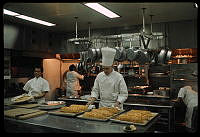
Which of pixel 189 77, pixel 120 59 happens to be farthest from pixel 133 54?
pixel 189 77

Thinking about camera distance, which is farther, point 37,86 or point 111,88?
point 37,86

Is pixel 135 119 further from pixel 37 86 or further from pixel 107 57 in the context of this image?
pixel 37 86

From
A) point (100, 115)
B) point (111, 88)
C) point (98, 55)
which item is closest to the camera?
point (100, 115)

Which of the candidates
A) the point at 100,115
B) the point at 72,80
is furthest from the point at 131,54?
the point at 72,80

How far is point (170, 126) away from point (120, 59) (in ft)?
5.09

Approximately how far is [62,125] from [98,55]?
2286mm

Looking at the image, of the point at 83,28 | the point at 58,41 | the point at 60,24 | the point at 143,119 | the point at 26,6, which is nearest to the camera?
the point at 143,119

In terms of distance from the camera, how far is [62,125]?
2078 millimetres

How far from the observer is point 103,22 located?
4676 mm

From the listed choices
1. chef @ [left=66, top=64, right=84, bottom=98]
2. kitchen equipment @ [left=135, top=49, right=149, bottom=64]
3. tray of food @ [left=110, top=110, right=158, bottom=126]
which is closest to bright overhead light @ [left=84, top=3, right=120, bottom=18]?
kitchen equipment @ [left=135, top=49, right=149, bottom=64]

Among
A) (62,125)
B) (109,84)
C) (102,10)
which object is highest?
(102,10)

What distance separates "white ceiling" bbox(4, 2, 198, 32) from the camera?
340 centimetres

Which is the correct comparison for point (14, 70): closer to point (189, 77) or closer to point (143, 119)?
point (143, 119)

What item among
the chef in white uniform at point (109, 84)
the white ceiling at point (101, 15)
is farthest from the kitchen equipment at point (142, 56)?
the white ceiling at point (101, 15)
